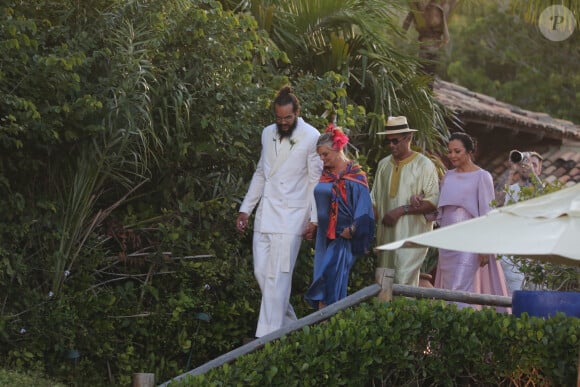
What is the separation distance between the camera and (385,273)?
868 centimetres

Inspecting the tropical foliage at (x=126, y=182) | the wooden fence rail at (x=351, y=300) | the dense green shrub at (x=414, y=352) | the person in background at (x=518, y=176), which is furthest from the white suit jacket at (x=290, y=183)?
the person in background at (x=518, y=176)

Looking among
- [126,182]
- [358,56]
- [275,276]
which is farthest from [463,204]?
[358,56]

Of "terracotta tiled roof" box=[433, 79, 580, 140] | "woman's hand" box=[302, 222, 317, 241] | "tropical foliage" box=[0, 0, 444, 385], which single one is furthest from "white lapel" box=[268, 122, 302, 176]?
"terracotta tiled roof" box=[433, 79, 580, 140]

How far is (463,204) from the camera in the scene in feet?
32.8

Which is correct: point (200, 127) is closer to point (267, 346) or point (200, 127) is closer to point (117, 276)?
point (117, 276)

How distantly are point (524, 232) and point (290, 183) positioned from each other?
3.73 meters

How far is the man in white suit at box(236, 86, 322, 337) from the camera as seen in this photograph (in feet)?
31.3

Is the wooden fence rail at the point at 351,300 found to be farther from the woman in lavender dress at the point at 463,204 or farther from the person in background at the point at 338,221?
the woman in lavender dress at the point at 463,204

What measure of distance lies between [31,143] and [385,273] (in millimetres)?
3152

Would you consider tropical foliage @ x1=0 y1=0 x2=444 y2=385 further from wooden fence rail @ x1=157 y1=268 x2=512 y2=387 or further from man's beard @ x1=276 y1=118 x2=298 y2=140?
wooden fence rail @ x1=157 y1=268 x2=512 y2=387

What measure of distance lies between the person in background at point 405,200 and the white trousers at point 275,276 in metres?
0.90

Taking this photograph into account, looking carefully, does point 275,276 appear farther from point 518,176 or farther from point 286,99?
point 518,176

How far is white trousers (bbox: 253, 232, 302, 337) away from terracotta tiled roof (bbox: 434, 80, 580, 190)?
9014 millimetres

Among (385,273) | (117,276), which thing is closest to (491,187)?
(385,273)
